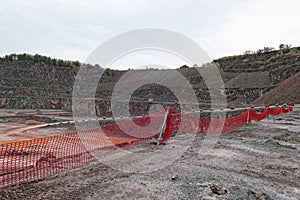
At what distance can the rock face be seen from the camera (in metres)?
37.1

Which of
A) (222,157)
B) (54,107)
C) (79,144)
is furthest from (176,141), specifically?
(54,107)

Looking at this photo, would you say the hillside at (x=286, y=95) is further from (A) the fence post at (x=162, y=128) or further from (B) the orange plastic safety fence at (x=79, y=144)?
(A) the fence post at (x=162, y=128)

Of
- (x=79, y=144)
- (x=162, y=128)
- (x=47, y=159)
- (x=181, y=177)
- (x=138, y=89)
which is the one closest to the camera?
(x=181, y=177)

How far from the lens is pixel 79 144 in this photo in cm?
641

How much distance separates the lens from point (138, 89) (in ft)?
155

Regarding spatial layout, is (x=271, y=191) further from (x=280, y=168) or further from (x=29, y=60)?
(x=29, y=60)

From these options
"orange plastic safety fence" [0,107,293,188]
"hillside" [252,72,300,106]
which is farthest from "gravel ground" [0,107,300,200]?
"hillside" [252,72,300,106]

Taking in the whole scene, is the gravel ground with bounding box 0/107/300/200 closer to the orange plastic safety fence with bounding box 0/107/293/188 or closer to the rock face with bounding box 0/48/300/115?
the orange plastic safety fence with bounding box 0/107/293/188

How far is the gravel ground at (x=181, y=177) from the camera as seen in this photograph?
3.22 metres

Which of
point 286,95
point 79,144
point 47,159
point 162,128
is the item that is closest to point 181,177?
point 47,159

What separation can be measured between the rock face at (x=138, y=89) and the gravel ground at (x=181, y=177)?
25073 mm

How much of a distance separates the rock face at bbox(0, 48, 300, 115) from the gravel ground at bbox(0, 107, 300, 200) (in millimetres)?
25073

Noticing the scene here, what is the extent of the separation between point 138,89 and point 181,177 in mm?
43746

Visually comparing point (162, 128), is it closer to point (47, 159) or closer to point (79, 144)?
point (79, 144)
